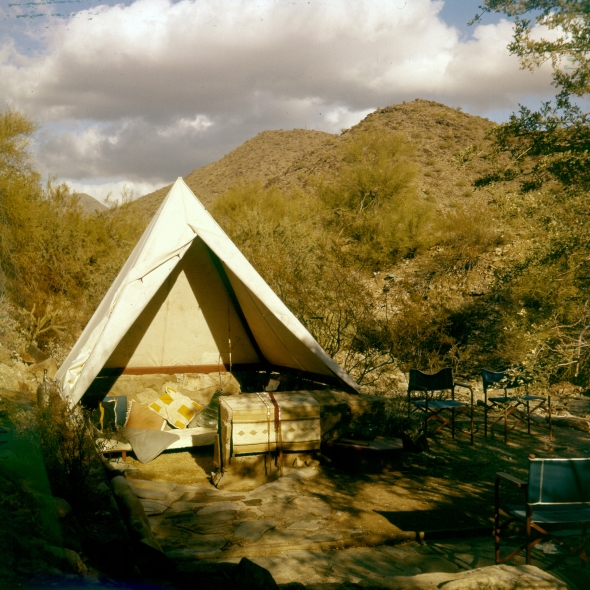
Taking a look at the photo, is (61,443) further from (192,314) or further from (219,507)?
(192,314)

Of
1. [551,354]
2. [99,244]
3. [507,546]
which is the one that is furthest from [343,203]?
[507,546]

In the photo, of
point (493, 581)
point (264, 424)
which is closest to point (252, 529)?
point (264, 424)

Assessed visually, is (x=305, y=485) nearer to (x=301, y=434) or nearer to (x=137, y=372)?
(x=301, y=434)

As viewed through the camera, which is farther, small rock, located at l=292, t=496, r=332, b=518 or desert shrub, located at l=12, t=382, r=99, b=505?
small rock, located at l=292, t=496, r=332, b=518

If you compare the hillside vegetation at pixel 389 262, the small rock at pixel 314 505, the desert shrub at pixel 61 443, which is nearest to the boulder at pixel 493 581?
the small rock at pixel 314 505

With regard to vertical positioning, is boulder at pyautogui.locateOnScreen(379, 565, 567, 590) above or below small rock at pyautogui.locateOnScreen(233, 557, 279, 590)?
below

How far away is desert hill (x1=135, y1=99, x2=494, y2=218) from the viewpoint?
29.9m

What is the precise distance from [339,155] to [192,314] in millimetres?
26420

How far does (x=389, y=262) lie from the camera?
1906cm

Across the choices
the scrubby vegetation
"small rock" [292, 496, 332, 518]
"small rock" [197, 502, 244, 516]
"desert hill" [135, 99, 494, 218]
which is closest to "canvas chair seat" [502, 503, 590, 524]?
"small rock" [292, 496, 332, 518]

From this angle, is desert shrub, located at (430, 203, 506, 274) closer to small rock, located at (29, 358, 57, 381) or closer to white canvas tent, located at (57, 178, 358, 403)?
white canvas tent, located at (57, 178, 358, 403)

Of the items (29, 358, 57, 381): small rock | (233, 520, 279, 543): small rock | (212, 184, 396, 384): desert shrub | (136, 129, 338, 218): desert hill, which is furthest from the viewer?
(136, 129, 338, 218): desert hill

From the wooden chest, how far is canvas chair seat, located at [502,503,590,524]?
2182mm

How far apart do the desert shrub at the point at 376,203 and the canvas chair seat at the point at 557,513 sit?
15203 mm
